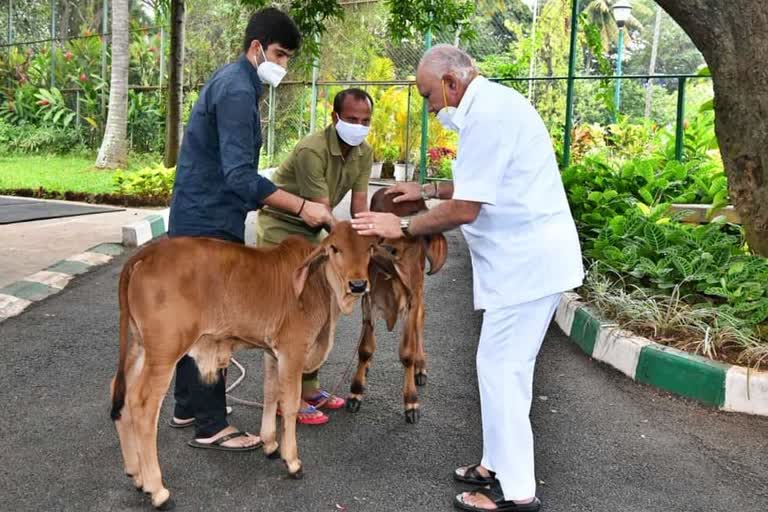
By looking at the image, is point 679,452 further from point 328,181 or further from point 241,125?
point 241,125

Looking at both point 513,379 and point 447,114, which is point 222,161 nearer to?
point 447,114

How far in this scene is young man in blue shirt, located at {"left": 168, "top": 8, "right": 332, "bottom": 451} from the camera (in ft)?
12.1

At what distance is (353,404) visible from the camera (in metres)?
4.64

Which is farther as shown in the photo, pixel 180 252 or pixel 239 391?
pixel 239 391

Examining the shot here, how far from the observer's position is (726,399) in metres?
4.62

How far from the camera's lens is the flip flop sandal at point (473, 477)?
3.67 m

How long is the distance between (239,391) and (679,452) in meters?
2.41

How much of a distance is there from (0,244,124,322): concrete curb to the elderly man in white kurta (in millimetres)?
4112

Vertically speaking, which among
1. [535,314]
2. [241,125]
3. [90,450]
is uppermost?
[241,125]

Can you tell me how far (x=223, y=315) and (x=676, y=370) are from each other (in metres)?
2.78

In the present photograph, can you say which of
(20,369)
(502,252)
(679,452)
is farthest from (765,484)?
(20,369)

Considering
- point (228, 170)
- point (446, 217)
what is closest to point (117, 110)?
point (228, 170)

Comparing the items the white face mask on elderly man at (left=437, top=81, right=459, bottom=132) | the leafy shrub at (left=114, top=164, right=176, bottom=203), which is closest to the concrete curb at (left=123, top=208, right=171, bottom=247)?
the leafy shrub at (left=114, top=164, right=176, bottom=203)

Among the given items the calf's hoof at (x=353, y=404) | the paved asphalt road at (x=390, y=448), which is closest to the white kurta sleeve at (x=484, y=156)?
the paved asphalt road at (x=390, y=448)
